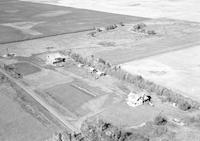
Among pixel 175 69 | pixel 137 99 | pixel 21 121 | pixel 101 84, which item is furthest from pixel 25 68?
pixel 175 69

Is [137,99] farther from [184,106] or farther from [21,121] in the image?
[21,121]

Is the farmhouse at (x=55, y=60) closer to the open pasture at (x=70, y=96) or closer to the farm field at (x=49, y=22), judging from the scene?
the open pasture at (x=70, y=96)

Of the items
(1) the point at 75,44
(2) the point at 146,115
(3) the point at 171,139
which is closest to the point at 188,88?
(2) the point at 146,115

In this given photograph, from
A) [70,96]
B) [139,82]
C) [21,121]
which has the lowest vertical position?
[21,121]

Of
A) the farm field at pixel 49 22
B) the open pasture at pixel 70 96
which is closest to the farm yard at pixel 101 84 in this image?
the open pasture at pixel 70 96

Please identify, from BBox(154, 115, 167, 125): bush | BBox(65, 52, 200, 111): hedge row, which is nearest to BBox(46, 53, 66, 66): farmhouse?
BBox(65, 52, 200, 111): hedge row

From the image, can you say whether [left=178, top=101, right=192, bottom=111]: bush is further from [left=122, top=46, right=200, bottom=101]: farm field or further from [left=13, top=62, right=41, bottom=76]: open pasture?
[left=13, top=62, right=41, bottom=76]: open pasture
